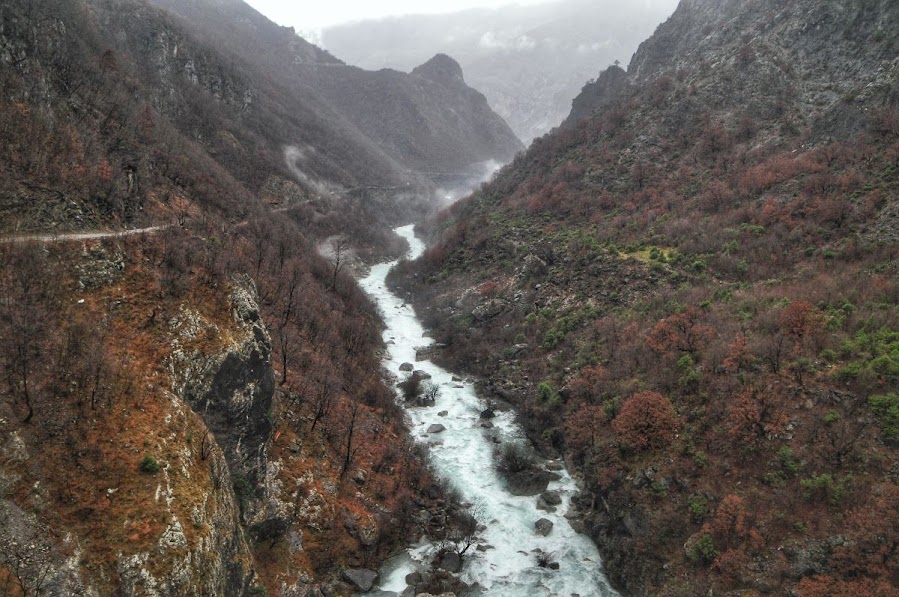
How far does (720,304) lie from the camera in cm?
3862

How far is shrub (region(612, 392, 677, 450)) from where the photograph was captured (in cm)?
3053

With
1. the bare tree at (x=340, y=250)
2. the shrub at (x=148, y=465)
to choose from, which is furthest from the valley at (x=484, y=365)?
the bare tree at (x=340, y=250)

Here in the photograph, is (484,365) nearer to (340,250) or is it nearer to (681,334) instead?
(681,334)

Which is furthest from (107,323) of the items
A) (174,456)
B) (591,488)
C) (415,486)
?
(591,488)

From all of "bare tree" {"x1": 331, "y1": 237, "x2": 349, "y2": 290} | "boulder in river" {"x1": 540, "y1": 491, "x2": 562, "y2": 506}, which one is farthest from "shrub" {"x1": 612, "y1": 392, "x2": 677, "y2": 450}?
"bare tree" {"x1": 331, "y1": 237, "x2": 349, "y2": 290}

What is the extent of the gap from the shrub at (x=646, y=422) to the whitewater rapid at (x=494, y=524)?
18.6 feet

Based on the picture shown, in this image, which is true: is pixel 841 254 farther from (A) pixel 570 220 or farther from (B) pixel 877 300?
(A) pixel 570 220

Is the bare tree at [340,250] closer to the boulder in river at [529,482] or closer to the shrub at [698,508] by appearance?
the boulder in river at [529,482]

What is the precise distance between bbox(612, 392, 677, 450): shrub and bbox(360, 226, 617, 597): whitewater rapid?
5.67 meters

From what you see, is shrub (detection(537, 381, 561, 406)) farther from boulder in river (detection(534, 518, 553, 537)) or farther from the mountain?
the mountain

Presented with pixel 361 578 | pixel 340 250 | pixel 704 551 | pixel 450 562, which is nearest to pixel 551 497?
pixel 450 562

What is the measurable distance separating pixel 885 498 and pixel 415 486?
958 inches

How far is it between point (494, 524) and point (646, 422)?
11.4 m

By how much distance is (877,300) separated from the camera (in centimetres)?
3170
